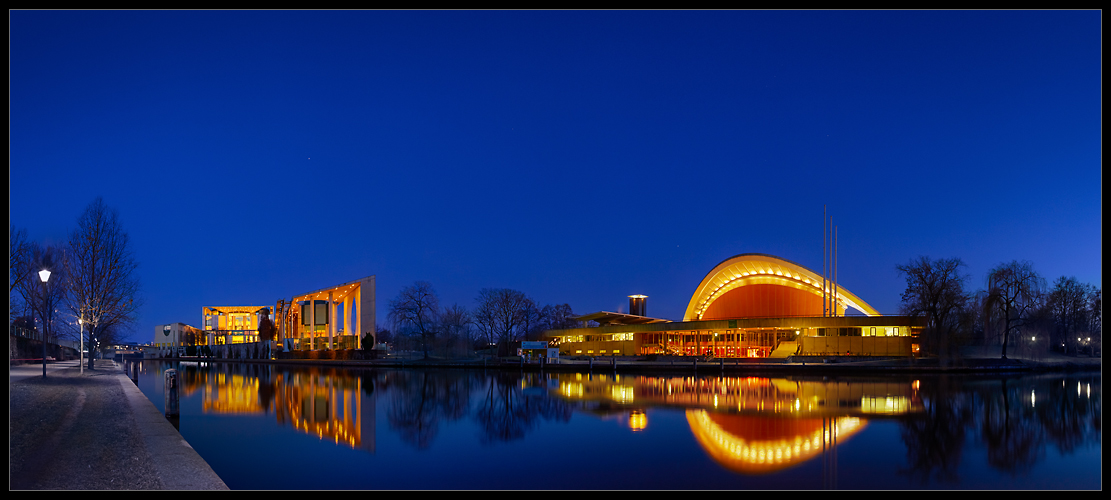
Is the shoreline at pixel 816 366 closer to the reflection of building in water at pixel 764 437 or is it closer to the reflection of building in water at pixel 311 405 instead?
the reflection of building in water at pixel 311 405

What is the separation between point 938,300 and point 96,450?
50.9 m

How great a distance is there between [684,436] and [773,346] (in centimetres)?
4537

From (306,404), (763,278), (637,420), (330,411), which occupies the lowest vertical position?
(306,404)

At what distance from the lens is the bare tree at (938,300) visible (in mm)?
47250

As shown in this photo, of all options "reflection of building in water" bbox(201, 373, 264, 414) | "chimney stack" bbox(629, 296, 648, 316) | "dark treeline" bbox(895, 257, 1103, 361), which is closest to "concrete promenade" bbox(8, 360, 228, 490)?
"reflection of building in water" bbox(201, 373, 264, 414)

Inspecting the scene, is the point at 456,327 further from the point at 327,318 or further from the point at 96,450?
the point at 96,450

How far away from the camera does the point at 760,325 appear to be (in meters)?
58.5

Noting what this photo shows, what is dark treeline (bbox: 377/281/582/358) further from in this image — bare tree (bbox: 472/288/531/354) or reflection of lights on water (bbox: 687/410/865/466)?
reflection of lights on water (bbox: 687/410/865/466)

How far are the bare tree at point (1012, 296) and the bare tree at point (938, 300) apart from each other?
8.27 ft

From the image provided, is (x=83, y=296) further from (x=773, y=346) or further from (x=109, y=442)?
(x=773, y=346)

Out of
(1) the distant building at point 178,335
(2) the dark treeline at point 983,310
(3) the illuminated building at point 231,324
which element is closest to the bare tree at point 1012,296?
(2) the dark treeline at point 983,310

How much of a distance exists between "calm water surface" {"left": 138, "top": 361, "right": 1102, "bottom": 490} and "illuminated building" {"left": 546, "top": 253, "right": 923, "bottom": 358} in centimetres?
2664

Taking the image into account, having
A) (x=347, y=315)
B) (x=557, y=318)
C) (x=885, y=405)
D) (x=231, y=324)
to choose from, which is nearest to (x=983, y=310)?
(x=885, y=405)
